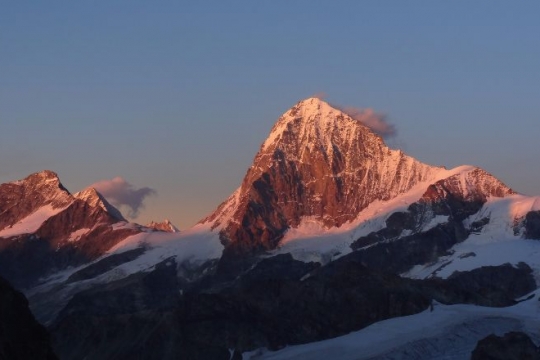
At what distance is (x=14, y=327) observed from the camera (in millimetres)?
115688

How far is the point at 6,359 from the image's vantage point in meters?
109

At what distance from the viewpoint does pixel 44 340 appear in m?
115

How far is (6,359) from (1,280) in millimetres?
10662

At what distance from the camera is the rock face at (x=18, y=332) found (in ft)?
368

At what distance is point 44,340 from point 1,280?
644 centimetres

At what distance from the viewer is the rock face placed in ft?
368

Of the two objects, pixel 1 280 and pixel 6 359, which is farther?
pixel 1 280

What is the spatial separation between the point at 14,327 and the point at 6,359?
6.89 meters

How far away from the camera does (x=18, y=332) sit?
11538cm

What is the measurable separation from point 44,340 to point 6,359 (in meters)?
6.29
